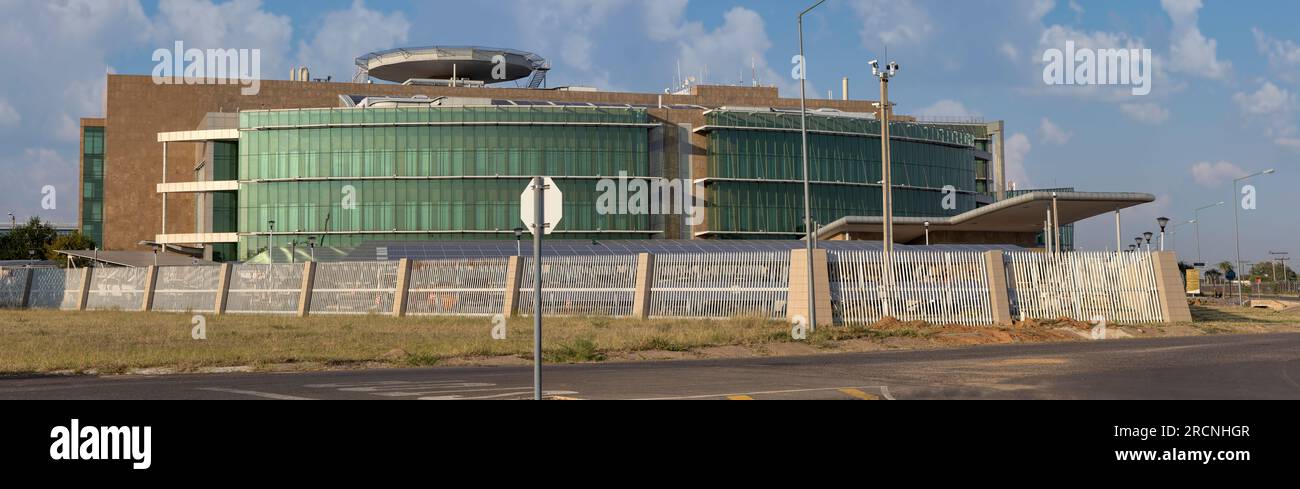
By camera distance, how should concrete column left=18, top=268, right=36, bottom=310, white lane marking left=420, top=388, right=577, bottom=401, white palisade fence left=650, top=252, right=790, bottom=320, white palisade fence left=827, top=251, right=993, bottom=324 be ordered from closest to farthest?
1. white lane marking left=420, top=388, right=577, bottom=401
2. white palisade fence left=827, top=251, right=993, bottom=324
3. white palisade fence left=650, top=252, right=790, bottom=320
4. concrete column left=18, top=268, right=36, bottom=310

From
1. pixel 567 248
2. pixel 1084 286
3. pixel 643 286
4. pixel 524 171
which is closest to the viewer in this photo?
pixel 1084 286

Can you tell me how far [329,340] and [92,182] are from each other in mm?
99675

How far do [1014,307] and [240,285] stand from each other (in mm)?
28531

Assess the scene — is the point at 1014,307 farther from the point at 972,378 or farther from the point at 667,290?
the point at 972,378

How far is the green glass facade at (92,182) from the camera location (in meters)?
116

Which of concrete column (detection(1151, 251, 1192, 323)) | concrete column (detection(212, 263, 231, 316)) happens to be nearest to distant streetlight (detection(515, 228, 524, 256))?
concrete column (detection(212, 263, 231, 316))

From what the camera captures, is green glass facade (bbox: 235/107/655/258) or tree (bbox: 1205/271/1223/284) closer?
green glass facade (bbox: 235/107/655/258)

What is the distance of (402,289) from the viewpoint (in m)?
39.8

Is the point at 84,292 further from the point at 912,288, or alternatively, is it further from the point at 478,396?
the point at 478,396

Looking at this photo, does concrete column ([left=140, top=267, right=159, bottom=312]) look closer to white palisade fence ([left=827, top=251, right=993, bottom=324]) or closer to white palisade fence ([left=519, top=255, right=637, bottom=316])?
white palisade fence ([left=519, top=255, right=637, bottom=316])

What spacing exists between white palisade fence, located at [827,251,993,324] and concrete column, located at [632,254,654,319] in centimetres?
539

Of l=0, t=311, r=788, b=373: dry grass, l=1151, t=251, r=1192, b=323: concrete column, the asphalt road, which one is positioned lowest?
the asphalt road

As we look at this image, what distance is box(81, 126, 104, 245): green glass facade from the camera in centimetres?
11638

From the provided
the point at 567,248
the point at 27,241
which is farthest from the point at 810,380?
the point at 27,241
